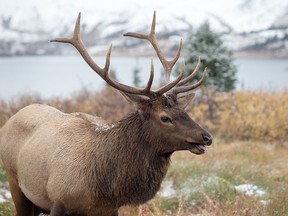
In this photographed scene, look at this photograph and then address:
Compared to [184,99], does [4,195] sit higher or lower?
lower

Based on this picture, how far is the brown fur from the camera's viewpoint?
12.8 feet

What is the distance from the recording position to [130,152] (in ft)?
13.1

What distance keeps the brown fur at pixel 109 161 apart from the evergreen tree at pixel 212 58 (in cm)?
1223

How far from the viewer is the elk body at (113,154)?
153 inches

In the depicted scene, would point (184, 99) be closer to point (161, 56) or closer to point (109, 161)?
point (161, 56)

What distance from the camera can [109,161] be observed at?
13.2 feet

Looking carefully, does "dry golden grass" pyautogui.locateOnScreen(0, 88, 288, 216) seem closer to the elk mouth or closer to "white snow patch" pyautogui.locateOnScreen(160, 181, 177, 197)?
"white snow patch" pyautogui.locateOnScreen(160, 181, 177, 197)

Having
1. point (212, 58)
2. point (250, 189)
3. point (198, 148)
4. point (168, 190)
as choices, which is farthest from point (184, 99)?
point (212, 58)

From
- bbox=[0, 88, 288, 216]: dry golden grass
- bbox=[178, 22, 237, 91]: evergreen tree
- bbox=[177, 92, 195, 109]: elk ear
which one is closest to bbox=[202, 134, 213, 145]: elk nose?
bbox=[177, 92, 195, 109]: elk ear

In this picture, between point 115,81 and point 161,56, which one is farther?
point 161,56

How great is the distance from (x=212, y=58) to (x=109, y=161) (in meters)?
12.6

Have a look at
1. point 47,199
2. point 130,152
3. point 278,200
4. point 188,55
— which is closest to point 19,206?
point 47,199

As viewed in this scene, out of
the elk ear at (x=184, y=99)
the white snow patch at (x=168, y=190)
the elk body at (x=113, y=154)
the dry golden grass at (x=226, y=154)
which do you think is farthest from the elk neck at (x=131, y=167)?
the white snow patch at (x=168, y=190)

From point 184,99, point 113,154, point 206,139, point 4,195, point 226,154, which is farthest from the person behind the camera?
point 226,154
